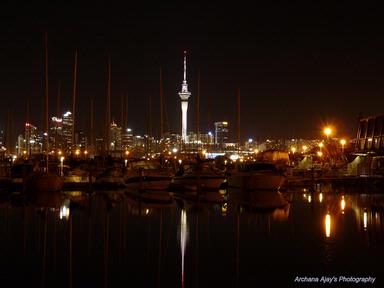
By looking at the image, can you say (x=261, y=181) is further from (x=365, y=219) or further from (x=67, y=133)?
(x=67, y=133)

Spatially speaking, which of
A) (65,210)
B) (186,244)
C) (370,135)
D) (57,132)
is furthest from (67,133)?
(186,244)

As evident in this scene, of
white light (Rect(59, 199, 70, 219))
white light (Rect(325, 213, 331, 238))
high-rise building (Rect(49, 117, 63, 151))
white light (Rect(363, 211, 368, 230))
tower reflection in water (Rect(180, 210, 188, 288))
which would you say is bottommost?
white light (Rect(59, 199, 70, 219))

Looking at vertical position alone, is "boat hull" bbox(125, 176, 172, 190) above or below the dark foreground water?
above

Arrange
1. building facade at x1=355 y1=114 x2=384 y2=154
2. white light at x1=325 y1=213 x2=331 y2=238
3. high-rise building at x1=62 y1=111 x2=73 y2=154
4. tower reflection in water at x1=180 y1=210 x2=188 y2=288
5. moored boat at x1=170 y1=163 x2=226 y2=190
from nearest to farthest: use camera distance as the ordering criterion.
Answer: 1. tower reflection in water at x1=180 y1=210 x2=188 y2=288
2. white light at x1=325 y1=213 x2=331 y2=238
3. moored boat at x1=170 y1=163 x2=226 y2=190
4. building facade at x1=355 y1=114 x2=384 y2=154
5. high-rise building at x1=62 y1=111 x2=73 y2=154

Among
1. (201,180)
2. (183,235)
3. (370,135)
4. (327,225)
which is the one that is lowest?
(183,235)

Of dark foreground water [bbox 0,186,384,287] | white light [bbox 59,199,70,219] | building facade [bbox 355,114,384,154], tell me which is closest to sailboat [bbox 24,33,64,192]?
white light [bbox 59,199,70,219]

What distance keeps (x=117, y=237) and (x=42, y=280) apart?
286 inches

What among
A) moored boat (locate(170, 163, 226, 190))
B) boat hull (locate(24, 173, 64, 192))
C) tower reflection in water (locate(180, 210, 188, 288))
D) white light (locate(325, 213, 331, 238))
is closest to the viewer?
tower reflection in water (locate(180, 210, 188, 288))

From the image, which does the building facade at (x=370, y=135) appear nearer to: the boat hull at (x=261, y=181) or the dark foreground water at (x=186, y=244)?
the boat hull at (x=261, y=181)

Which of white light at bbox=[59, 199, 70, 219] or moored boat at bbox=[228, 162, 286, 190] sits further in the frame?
moored boat at bbox=[228, 162, 286, 190]

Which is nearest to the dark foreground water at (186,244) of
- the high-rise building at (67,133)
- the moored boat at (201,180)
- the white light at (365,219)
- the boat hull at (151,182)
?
the white light at (365,219)

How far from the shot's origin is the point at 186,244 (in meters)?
21.4

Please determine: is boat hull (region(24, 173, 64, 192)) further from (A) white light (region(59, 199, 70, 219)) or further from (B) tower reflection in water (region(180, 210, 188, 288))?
(B) tower reflection in water (region(180, 210, 188, 288))

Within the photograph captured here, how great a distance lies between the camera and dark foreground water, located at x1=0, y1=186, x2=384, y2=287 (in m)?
16.1
